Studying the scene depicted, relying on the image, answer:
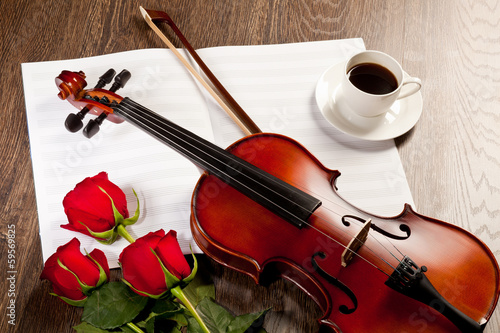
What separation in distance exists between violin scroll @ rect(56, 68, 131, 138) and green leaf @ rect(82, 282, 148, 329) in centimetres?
38

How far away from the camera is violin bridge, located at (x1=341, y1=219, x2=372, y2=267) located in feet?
2.31

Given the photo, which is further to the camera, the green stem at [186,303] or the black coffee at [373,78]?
the black coffee at [373,78]

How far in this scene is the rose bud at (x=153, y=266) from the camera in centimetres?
62

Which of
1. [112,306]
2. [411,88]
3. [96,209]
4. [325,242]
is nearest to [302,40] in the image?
[411,88]

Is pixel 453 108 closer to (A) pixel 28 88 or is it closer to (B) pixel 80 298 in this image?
(B) pixel 80 298

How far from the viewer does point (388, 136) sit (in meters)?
0.94

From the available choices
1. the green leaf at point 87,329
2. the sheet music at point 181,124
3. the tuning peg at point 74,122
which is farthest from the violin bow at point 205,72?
the green leaf at point 87,329

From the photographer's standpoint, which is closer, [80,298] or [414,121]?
[80,298]

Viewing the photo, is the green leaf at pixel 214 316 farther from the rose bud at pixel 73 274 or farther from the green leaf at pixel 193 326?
the rose bud at pixel 73 274

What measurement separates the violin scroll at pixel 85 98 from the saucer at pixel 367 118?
0.47m

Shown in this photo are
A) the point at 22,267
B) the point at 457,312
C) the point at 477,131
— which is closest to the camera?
the point at 457,312

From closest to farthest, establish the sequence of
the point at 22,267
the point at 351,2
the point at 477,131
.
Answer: the point at 22,267 → the point at 477,131 → the point at 351,2

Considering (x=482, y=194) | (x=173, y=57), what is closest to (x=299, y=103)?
(x=173, y=57)

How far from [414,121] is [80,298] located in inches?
30.5
